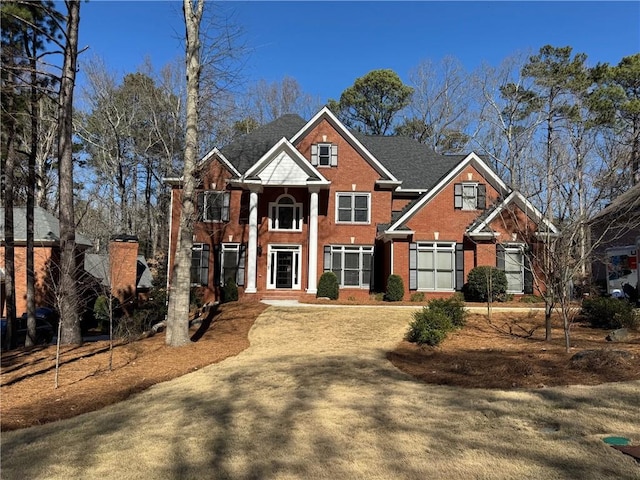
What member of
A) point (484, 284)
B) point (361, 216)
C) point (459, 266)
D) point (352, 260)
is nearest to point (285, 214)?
point (361, 216)

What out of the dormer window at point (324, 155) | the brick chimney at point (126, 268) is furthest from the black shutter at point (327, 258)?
the brick chimney at point (126, 268)

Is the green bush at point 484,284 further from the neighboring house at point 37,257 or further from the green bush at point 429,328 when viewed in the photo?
the neighboring house at point 37,257

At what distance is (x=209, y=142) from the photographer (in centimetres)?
2027

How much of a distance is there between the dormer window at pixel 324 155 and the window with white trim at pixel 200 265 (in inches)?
269

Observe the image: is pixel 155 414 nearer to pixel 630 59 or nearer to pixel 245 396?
pixel 245 396

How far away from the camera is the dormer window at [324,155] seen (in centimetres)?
2289

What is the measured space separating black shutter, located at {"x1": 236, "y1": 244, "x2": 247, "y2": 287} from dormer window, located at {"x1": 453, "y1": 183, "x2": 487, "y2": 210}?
10115 mm

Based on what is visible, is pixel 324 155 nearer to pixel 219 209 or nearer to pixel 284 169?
pixel 284 169

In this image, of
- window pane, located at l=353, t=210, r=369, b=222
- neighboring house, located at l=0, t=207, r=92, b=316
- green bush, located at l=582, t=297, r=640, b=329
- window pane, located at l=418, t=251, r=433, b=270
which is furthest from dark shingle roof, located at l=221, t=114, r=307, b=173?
green bush, located at l=582, t=297, r=640, b=329

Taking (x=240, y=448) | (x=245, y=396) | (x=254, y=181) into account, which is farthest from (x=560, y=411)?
(x=254, y=181)

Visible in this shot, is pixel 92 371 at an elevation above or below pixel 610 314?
below

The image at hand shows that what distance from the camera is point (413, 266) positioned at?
68.0ft

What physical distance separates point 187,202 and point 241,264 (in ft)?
32.2

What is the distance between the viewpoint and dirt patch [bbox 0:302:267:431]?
7715 mm
